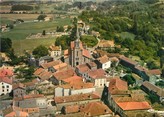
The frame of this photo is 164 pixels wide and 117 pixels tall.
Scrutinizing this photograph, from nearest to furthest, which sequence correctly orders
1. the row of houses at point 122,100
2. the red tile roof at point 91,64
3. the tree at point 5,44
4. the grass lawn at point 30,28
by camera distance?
1. the row of houses at point 122,100
2. the red tile roof at point 91,64
3. the tree at point 5,44
4. the grass lawn at point 30,28

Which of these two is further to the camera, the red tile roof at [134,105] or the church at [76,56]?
the church at [76,56]

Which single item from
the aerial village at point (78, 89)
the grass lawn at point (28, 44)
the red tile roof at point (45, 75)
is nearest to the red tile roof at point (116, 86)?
the aerial village at point (78, 89)

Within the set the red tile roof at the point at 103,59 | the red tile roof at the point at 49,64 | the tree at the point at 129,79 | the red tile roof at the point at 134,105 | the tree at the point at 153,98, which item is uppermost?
the red tile roof at the point at 103,59

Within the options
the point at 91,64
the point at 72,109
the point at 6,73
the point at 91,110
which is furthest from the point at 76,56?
the point at 91,110

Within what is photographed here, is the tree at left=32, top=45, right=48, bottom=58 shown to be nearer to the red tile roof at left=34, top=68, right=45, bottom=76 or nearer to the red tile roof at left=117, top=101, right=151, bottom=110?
the red tile roof at left=34, top=68, right=45, bottom=76

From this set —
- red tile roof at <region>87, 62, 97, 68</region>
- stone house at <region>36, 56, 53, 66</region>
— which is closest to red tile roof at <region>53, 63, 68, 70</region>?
red tile roof at <region>87, 62, 97, 68</region>

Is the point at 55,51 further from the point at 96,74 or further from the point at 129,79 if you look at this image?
the point at 129,79

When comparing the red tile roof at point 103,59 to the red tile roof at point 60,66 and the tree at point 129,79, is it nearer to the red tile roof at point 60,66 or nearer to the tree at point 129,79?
the red tile roof at point 60,66
